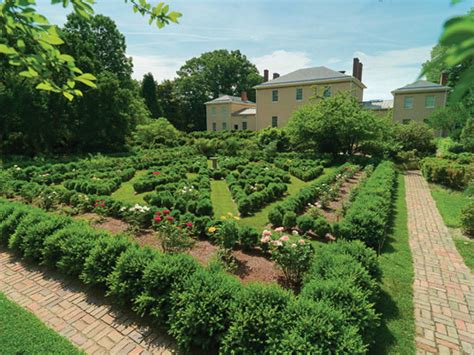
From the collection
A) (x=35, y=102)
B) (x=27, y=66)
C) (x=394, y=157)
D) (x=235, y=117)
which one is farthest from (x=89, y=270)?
(x=235, y=117)

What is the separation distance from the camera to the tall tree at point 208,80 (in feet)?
154

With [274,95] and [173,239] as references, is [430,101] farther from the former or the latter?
[173,239]

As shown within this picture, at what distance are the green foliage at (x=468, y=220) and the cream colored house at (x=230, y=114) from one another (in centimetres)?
3107

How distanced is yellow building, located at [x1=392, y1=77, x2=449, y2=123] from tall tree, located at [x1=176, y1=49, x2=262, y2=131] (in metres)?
29.4

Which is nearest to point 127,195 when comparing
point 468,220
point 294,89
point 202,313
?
point 202,313

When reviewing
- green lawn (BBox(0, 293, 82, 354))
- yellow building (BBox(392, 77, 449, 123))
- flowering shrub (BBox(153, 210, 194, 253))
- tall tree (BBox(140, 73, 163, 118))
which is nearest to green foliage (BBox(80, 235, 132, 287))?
green lawn (BBox(0, 293, 82, 354))

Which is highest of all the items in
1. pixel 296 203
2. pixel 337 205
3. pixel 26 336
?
pixel 296 203

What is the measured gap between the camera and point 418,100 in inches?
1082

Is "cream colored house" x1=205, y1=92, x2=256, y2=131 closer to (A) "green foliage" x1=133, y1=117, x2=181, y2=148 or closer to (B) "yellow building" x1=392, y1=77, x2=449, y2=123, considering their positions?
(A) "green foliage" x1=133, y1=117, x2=181, y2=148

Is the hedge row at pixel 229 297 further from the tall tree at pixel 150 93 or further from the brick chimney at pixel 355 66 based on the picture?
the tall tree at pixel 150 93

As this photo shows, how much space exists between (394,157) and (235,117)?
23586mm

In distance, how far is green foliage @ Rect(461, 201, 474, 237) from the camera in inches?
283

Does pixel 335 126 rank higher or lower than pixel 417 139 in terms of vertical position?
higher

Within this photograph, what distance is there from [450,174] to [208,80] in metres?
44.9
